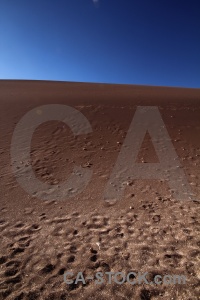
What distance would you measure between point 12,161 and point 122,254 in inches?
233

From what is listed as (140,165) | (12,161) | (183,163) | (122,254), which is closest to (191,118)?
(183,163)

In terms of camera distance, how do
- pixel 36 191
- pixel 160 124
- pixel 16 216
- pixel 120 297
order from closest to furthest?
pixel 120 297
pixel 16 216
pixel 36 191
pixel 160 124

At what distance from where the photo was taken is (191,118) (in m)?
12.6

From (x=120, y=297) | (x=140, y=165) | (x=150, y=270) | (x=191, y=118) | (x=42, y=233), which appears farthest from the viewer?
(x=191, y=118)

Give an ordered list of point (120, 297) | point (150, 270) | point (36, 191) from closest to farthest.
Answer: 1. point (120, 297)
2. point (150, 270)
3. point (36, 191)

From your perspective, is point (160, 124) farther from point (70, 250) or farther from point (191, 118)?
point (70, 250)

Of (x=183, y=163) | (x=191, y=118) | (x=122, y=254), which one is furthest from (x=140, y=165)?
(x=191, y=118)

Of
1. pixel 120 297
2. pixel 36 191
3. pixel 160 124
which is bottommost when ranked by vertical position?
pixel 120 297

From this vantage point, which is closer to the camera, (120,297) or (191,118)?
(120,297)

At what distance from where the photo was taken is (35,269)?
13.1 ft

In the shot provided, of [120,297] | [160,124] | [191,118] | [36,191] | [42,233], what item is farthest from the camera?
[191,118]

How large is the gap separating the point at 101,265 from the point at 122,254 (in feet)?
1.53

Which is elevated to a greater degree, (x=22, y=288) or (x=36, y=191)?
(x=36, y=191)

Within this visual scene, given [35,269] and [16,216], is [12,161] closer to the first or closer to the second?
[16,216]
